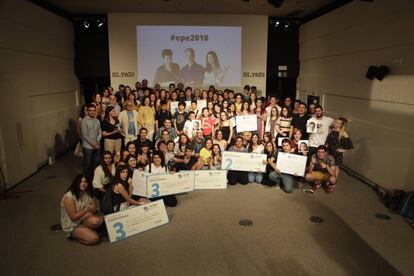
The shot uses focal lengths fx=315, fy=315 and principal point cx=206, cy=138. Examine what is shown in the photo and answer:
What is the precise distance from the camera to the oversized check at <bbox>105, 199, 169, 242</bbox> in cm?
381

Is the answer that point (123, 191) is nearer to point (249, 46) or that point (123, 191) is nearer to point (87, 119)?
point (87, 119)

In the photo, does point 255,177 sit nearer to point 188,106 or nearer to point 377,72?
point 188,106

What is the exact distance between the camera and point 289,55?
9570 millimetres

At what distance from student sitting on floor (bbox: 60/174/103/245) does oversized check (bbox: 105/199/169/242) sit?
0.23 meters

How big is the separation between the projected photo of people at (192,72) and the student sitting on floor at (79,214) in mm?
5998

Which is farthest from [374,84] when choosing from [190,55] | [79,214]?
[79,214]

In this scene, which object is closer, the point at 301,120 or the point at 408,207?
the point at 408,207

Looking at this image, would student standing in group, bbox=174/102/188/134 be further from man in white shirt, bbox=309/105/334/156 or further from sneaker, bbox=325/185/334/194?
sneaker, bbox=325/185/334/194

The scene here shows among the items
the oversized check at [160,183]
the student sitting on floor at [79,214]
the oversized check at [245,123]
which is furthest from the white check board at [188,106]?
the student sitting on floor at [79,214]

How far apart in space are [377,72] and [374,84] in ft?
1.00

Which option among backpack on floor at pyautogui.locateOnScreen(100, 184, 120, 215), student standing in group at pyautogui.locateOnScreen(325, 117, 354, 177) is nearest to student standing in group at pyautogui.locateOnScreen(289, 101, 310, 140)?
student standing in group at pyautogui.locateOnScreen(325, 117, 354, 177)

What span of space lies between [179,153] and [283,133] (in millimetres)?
2097

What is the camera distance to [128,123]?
6.12 meters

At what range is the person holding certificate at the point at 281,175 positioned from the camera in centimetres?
552
